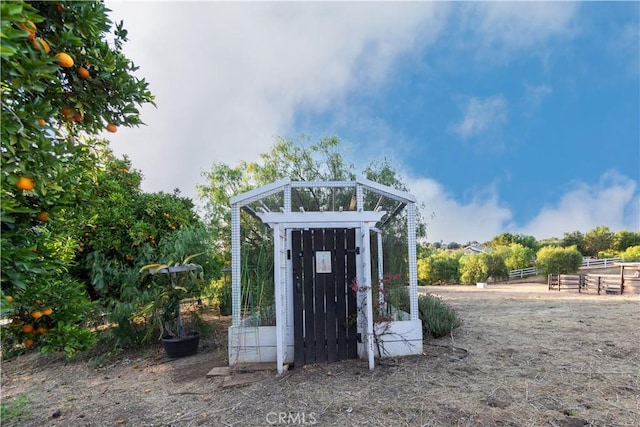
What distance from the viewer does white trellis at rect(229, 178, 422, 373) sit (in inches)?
149

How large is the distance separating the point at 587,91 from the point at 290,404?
13.8m

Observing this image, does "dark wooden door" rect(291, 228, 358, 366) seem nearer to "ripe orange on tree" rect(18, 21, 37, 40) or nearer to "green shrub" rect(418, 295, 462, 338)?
"green shrub" rect(418, 295, 462, 338)

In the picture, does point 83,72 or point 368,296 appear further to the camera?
point 368,296

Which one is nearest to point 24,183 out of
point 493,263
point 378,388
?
point 378,388

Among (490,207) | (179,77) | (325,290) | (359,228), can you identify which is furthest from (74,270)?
(490,207)

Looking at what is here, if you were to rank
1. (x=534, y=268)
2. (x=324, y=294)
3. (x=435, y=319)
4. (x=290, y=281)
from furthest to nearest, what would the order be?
(x=534, y=268) < (x=435, y=319) < (x=290, y=281) < (x=324, y=294)

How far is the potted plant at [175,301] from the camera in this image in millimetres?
4520

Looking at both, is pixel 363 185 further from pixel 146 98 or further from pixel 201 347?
pixel 201 347

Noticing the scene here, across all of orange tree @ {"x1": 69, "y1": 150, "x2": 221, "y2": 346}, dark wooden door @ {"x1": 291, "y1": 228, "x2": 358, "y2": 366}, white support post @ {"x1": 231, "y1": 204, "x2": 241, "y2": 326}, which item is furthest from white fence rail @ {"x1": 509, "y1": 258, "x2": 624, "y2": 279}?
white support post @ {"x1": 231, "y1": 204, "x2": 241, "y2": 326}

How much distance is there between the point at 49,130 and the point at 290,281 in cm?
303

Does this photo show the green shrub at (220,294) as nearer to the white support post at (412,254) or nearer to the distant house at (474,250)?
the white support post at (412,254)

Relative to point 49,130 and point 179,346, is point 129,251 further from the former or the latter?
point 49,130

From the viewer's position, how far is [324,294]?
3.95 metres

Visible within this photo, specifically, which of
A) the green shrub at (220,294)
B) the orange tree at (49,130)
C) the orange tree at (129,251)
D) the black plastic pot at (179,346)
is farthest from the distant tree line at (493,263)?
the orange tree at (49,130)
